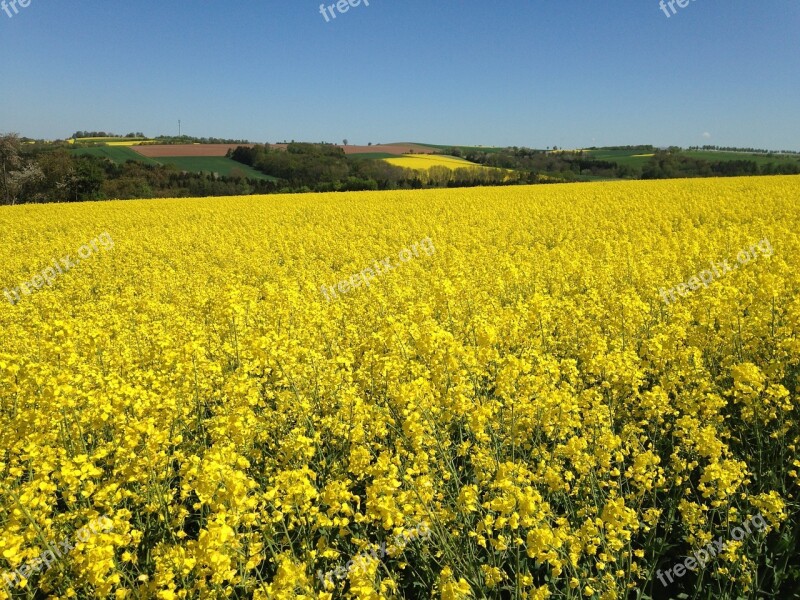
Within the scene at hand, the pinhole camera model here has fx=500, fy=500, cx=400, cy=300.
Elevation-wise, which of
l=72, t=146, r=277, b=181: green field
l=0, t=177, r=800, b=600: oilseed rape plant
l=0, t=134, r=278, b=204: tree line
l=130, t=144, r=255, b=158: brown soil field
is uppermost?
l=130, t=144, r=255, b=158: brown soil field

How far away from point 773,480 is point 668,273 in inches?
239

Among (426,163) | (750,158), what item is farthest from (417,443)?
(750,158)

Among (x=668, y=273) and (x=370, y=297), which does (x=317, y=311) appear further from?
→ (x=668, y=273)

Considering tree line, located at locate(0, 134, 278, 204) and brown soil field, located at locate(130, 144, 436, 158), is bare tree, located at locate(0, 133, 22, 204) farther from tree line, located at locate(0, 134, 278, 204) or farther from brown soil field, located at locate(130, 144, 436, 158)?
brown soil field, located at locate(130, 144, 436, 158)

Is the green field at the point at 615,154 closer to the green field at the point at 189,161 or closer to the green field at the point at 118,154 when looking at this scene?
the green field at the point at 189,161

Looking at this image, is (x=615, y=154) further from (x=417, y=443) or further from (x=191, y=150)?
(x=417, y=443)

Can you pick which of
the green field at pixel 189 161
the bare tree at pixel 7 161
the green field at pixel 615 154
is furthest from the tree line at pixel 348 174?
the green field at pixel 615 154

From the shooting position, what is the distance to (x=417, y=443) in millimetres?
3293

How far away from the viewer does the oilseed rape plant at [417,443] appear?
288 cm

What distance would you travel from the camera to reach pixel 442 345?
4902 mm

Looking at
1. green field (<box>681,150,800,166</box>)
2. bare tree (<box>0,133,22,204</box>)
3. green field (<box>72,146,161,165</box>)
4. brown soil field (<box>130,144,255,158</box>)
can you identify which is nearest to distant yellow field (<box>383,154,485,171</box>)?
brown soil field (<box>130,144,255,158</box>)

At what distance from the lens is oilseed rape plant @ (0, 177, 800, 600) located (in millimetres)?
2875

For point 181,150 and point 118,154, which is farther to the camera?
point 181,150

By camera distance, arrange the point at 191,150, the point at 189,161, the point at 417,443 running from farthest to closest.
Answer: the point at 191,150, the point at 189,161, the point at 417,443
